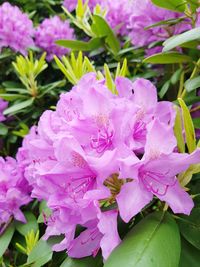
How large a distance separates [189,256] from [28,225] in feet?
1.98

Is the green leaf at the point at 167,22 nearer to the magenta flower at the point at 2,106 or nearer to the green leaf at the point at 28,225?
the green leaf at the point at 28,225

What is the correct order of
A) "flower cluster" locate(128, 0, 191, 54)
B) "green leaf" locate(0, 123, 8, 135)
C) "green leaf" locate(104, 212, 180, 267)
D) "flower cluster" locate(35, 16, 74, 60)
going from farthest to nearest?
"flower cluster" locate(35, 16, 74, 60) → "green leaf" locate(0, 123, 8, 135) → "flower cluster" locate(128, 0, 191, 54) → "green leaf" locate(104, 212, 180, 267)

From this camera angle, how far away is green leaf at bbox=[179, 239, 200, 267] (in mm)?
700

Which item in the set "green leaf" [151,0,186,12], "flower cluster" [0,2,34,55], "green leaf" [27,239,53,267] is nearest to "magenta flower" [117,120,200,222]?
"green leaf" [27,239,53,267]

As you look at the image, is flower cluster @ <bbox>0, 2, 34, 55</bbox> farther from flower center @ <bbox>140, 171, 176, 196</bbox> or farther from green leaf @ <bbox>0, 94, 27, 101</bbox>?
flower center @ <bbox>140, 171, 176, 196</bbox>

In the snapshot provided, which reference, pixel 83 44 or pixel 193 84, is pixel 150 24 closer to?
pixel 83 44

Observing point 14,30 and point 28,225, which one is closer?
point 28,225

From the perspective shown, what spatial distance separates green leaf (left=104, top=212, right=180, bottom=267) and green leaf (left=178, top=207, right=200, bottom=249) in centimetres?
5

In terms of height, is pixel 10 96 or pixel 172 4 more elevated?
pixel 172 4

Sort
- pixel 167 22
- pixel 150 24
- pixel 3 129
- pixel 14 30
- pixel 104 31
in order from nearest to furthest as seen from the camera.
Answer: pixel 167 22 < pixel 150 24 < pixel 104 31 < pixel 3 129 < pixel 14 30

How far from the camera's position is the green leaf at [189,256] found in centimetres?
70

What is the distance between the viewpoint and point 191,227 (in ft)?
2.43

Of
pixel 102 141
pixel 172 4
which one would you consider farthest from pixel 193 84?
pixel 102 141

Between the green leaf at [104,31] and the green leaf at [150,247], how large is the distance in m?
0.81
